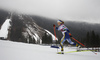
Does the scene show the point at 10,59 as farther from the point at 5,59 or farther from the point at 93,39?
the point at 93,39

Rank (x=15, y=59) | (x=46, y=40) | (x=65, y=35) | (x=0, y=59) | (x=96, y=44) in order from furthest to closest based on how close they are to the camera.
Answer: (x=46, y=40)
(x=96, y=44)
(x=65, y=35)
(x=15, y=59)
(x=0, y=59)

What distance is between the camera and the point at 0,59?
326 cm

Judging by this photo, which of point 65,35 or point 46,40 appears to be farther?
point 46,40

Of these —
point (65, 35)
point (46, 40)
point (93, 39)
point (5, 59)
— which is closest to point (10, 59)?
point (5, 59)

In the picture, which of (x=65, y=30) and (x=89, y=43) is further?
(x=89, y=43)

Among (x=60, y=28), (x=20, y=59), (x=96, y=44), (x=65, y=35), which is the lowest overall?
(x=96, y=44)

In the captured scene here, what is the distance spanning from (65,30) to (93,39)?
117 ft

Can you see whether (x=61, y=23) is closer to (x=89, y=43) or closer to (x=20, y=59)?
(x=20, y=59)

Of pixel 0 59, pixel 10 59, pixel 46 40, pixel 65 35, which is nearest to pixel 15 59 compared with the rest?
pixel 10 59

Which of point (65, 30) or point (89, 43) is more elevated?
point (65, 30)

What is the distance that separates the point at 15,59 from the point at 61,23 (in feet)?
16.6

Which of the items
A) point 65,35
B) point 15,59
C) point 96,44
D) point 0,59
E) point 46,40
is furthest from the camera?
point 46,40

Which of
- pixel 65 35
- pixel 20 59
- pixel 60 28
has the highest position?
pixel 60 28

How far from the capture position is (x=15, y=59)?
11.5ft
